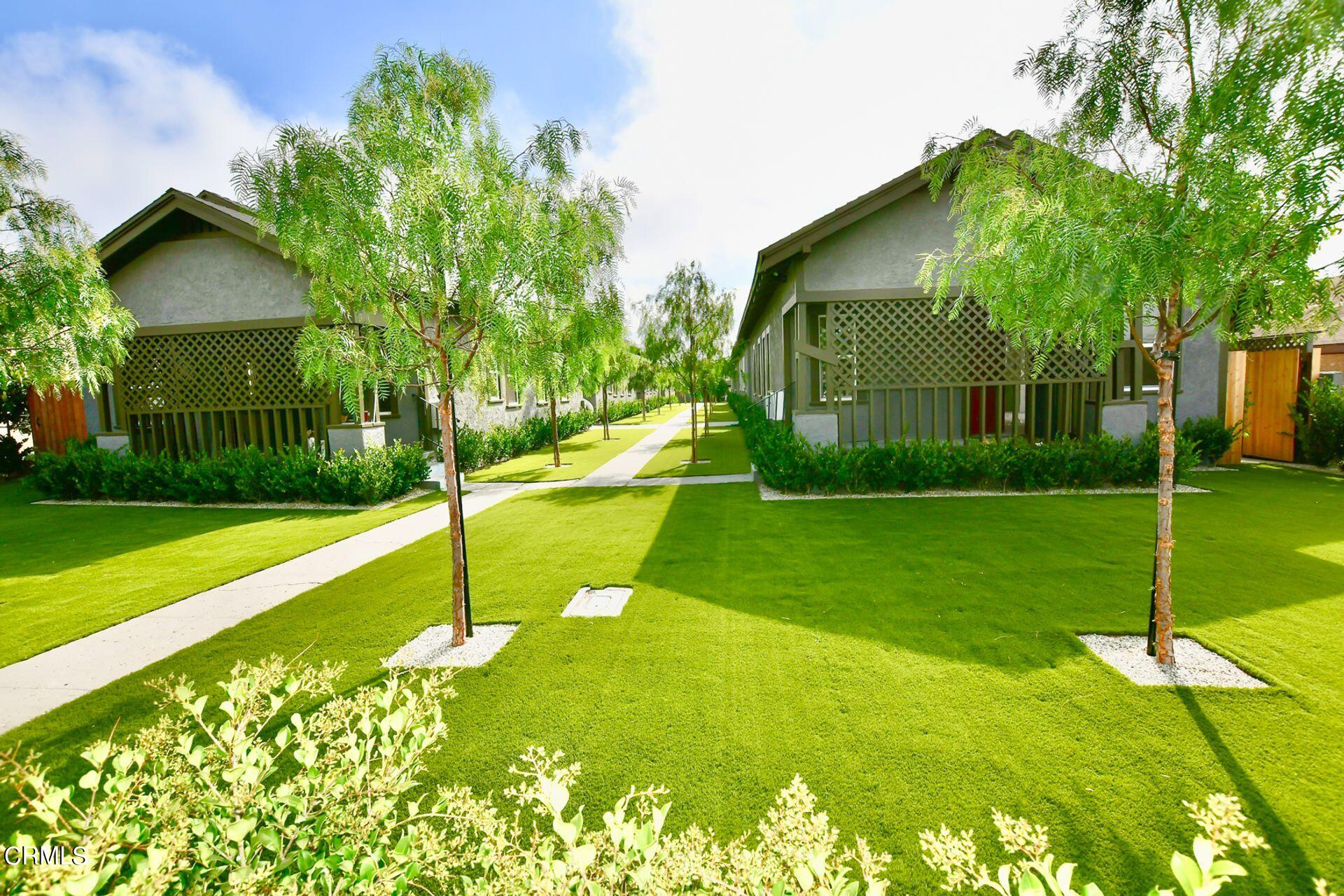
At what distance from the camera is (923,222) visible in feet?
36.1

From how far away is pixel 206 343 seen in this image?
40.9ft

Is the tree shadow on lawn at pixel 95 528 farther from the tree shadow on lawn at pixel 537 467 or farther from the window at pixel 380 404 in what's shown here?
the tree shadow on lawn at pixel 537 467

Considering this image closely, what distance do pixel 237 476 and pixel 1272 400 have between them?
20.7 m

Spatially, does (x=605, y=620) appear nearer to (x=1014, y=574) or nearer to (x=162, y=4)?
(x=1014, y=574)

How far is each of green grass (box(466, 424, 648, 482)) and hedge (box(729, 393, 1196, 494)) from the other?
5.91 m

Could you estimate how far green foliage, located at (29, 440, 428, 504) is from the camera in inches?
427

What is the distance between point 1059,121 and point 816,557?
4.50 meters

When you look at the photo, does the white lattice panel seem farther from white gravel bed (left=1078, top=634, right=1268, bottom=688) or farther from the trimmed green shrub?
the trimmed green shrub

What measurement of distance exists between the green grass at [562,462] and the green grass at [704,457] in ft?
5.28

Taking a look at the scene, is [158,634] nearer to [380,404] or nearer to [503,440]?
[380,404]

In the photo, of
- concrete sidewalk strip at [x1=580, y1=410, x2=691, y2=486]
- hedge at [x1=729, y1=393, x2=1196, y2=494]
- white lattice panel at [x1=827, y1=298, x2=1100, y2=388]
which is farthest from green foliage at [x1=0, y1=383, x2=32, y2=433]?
white lattice panel at [x1=827, y1=298, x2=1100, y2=388]

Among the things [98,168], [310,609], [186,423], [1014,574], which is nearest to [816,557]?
[1014,574]

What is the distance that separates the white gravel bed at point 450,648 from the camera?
14.6 ft

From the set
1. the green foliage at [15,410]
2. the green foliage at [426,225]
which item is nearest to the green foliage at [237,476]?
the green foliage at [15,410]
